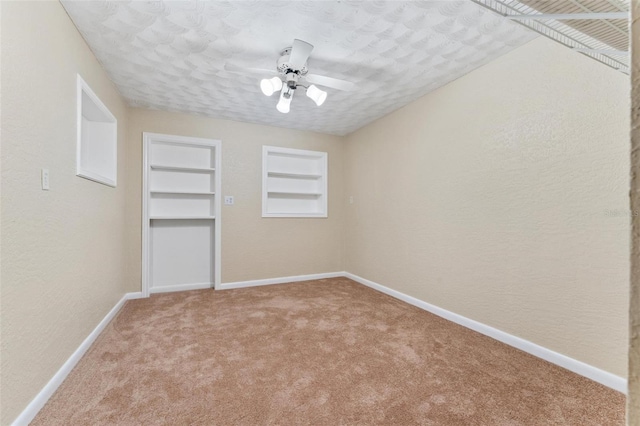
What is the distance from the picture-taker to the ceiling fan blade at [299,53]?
1921 millimetres

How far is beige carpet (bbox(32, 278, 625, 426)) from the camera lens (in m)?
1.43

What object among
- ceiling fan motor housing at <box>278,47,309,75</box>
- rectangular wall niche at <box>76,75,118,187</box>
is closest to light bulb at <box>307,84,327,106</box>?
ceiling fan motor housing at <box>278,47,309,75</box>

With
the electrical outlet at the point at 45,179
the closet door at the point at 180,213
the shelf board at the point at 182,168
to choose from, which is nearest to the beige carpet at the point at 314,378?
the closet door at the point at 180,213

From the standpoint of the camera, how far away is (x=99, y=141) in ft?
8.74

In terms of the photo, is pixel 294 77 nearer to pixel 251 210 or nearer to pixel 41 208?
pixel 41 208

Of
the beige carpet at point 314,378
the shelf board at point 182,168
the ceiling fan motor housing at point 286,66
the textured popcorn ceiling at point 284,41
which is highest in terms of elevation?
the textured popcorn ceiling at point 284,41

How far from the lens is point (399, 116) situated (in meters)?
3.29

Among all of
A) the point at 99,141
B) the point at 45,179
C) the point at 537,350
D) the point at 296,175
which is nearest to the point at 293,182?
the point at 296,175

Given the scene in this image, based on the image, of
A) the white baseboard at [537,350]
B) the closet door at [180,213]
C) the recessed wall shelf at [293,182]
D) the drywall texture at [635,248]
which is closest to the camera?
the drywall texture at [635,248]

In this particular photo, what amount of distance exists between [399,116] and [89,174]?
3.10m

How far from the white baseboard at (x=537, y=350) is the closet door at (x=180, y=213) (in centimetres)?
272

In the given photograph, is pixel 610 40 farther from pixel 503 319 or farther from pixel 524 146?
pixel 503 319

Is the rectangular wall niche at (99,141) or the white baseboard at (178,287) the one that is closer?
the rectangular wall niche at (99,141)

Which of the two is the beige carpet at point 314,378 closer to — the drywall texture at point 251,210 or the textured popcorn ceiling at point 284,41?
the drywall texture at point 251,210
